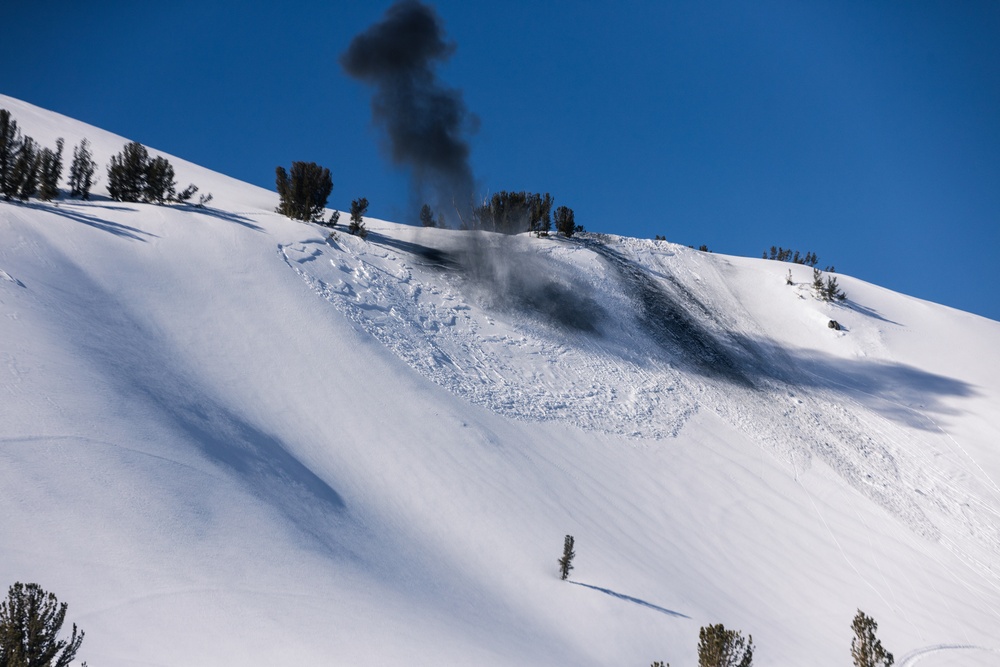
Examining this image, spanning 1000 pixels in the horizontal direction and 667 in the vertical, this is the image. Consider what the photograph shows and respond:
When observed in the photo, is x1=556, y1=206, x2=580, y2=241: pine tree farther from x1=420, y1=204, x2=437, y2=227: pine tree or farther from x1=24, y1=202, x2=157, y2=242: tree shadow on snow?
x1=24, y1=202, x2=157, y2=242: tree shadow on snow

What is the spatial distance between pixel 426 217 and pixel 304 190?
4574 millimetres

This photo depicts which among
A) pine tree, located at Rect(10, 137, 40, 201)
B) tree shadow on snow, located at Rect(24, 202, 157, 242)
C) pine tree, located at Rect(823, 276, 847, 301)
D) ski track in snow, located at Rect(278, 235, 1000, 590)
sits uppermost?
pine tree, located at Rect(823, 276, 847, 301)

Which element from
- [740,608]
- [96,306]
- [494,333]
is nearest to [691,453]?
[740,608]

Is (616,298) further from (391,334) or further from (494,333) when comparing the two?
(391,334)

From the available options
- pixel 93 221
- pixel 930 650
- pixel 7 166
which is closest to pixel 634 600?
pixel 930 650

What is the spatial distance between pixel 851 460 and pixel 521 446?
6.92 meters

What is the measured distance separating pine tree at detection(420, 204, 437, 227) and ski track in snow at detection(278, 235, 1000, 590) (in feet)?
12.5

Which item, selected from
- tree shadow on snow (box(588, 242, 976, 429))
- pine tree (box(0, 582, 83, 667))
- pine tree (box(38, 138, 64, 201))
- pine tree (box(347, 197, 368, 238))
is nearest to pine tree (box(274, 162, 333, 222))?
pine tree (box(347, 197, 368, 238))

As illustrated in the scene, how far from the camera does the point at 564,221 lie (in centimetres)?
2000

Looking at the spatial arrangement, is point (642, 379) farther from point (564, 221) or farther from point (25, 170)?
point (25, 170)

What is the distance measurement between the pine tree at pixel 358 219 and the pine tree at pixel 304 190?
66 centimetres

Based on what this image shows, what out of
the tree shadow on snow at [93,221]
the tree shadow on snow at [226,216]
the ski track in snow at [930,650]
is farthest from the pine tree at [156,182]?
the ski track in snow at [930,650]

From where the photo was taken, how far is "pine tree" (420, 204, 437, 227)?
19047 mm

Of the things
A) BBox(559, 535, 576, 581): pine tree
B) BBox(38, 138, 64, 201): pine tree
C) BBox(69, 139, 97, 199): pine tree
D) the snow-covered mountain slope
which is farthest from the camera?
BBox(69, 139, 97, 199): pine tree
